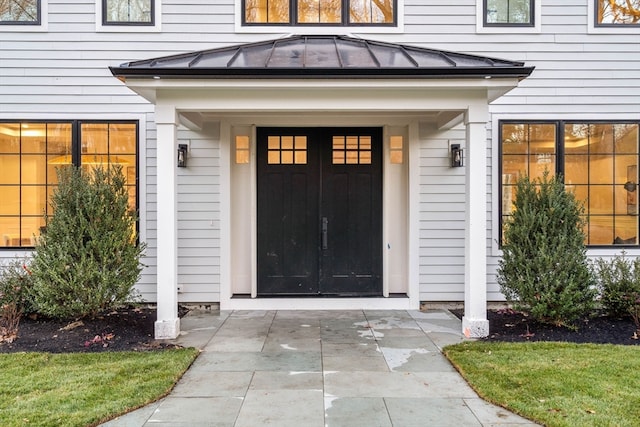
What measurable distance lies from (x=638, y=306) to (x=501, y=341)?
6.58 feet

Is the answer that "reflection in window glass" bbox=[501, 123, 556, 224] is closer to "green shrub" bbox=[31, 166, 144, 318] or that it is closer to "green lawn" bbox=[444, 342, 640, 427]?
"green lawn" bbox=[444, 342, 640, 427]

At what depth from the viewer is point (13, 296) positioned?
5.86m

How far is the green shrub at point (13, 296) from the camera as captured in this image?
5.43 m

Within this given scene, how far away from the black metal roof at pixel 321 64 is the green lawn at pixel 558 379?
2904 millimetres

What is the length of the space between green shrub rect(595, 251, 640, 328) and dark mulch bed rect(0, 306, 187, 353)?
5430 mm

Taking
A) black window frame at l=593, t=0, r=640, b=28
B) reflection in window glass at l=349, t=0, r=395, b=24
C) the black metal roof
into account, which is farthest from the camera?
reflection in window glass at l=349, t=0, r=395, b=24

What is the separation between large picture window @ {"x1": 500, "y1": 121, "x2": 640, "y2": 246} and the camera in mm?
6863

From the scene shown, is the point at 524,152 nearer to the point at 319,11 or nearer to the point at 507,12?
the point at 507,12

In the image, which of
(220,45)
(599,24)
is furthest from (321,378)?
(599,24)

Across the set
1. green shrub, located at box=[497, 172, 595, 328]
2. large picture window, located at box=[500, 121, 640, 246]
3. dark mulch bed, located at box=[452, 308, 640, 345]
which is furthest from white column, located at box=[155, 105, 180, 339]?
large picture window, located at box=[500, 121, 640, 246]

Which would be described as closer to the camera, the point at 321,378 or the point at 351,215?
the point at 321,378

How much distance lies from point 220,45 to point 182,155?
5.60 ft

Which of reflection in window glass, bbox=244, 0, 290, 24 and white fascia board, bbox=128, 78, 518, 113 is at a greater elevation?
reflection in window glass, bbox=244, 0, 290, 24

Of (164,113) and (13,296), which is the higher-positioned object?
(164,113)
